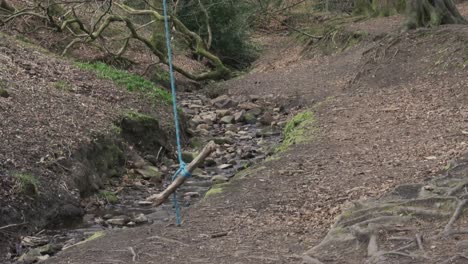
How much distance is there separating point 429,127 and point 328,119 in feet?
8.24

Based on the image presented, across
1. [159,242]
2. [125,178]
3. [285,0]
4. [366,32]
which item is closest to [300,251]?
[159,242]

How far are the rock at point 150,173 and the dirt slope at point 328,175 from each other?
1772 mm

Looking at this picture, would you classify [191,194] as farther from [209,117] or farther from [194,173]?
[209,117]

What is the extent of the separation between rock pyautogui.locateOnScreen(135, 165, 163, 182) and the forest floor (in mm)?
1588

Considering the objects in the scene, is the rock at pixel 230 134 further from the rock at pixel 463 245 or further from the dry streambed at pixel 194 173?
the rock at pixel 463 245

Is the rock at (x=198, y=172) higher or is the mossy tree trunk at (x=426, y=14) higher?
the mossy tree trunk at (x=426, y=14)

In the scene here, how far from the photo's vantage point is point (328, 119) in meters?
11.1

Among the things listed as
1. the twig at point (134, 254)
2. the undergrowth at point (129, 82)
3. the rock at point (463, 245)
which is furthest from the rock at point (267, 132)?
the rock at point (463, 245)

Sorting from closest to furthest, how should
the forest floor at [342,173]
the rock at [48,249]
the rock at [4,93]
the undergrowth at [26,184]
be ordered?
the forest floor at [342,173] < the rock at [48,249] < the undergrowth at [26,184] < the rock at [4,93]

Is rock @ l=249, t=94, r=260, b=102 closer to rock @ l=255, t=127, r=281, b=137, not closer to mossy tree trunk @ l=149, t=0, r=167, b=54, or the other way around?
rock @ l=255, t=127, r=281, b=137

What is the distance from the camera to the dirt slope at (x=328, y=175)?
5.88 m

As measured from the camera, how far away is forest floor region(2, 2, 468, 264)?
18.5 feet

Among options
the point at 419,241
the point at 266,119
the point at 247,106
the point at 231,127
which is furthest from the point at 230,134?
the point at 419,241

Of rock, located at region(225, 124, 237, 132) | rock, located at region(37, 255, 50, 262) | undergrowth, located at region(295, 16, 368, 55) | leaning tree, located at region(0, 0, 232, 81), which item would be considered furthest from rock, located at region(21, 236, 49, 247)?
undergrowth, located at region(295, 16, 368, 55)
